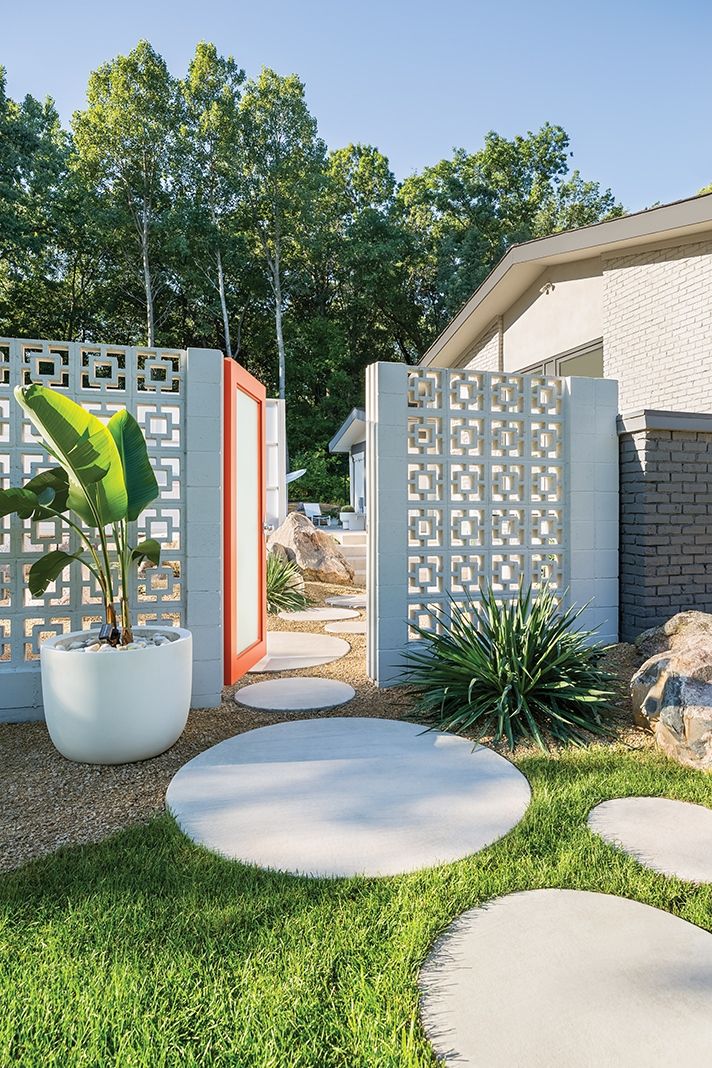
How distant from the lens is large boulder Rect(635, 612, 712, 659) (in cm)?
415

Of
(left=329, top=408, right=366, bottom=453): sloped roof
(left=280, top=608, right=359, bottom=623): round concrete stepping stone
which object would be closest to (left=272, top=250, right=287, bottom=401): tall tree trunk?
(left=329, top=408, right=366, bottom=453): sloped roof

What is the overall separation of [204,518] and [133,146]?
2410cm

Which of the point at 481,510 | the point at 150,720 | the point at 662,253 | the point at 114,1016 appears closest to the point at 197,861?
the point at 114,1016

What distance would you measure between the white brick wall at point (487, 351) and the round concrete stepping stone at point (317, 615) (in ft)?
17.9

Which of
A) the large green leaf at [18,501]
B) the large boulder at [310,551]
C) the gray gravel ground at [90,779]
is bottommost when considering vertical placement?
the gray gravel ground at [90,779]

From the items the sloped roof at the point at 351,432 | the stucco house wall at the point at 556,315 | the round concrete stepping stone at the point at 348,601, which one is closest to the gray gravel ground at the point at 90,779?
the round concrete stepping stone at the point at 348,601

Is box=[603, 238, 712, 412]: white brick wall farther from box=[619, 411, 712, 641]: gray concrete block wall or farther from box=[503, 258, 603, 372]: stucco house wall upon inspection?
box=[619, 411, 712, 641]: gray concrete block wall

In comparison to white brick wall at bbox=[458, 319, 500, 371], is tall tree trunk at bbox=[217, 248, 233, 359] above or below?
above

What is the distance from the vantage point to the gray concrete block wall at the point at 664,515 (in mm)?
4891

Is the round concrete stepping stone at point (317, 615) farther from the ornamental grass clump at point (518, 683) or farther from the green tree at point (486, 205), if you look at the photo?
the green tree at point (486, 205)

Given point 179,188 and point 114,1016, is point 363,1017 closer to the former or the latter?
point 114,1016

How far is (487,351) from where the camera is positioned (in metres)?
11.9

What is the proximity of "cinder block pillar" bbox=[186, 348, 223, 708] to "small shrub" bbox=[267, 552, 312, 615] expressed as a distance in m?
3.44

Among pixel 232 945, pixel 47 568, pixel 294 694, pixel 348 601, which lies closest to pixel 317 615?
pixel 348 601
